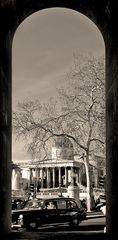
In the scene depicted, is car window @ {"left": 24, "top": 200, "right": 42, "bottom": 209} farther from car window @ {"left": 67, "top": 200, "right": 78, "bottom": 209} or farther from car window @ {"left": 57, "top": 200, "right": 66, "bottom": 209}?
car window @ {"left": 67, "top": 200, "right": 78, "bottom": 209}

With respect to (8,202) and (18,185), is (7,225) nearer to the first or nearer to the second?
(8,202)

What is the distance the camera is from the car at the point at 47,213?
76.8 ft

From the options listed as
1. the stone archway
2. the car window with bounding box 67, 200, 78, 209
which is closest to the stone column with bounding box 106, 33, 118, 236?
the stone archway

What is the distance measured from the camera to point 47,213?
23.8 metres

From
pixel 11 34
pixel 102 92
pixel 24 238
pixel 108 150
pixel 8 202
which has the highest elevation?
pixel 102 92

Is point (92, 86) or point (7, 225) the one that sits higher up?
point (92, 86)

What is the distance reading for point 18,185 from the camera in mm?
103062

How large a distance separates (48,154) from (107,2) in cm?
3243

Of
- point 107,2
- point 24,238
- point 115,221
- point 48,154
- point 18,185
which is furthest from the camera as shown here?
point 18,185

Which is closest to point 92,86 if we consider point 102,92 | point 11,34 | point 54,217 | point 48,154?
point 102,92

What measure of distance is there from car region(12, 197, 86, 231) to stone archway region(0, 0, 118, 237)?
1383 cm

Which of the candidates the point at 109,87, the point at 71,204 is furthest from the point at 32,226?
the point at 109,87

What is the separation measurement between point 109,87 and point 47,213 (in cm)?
1529

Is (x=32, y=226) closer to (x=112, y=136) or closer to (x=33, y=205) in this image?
(x=33, y=205)
